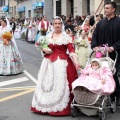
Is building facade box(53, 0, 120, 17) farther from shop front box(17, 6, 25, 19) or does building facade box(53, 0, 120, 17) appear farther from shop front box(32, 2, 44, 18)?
shop front box(17, 6, 25, 19)

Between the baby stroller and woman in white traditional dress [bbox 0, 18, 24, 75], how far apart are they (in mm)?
5284

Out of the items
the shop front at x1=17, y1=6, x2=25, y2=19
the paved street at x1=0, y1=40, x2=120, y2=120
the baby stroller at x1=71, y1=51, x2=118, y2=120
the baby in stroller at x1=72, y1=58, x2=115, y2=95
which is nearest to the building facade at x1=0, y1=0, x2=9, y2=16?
the shop front at x1=17, y1=6, x2=25, y2=19

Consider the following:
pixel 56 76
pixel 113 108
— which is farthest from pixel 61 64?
pixel 113 108

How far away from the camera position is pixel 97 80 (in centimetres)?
623

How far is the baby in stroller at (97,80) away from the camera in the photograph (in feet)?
20.0

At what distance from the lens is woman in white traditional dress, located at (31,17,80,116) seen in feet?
22.0

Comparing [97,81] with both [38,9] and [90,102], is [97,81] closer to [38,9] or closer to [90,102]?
[90,102]

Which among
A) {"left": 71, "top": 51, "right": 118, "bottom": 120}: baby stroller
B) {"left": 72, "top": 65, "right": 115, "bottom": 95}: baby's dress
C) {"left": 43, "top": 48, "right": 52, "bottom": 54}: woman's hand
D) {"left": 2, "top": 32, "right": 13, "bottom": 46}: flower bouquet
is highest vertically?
{"left": 2, "top": 32, "right": 13, "bottom": 46}: flower bouquet

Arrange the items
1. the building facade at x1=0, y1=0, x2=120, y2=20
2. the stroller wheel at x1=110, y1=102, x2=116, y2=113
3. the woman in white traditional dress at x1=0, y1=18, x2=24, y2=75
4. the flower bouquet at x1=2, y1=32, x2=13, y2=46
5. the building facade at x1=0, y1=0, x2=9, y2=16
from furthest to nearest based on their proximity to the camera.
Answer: the building facade at x1=0, y1=0, x2=9, y2=16 < the building facade at x1=0, y1=0, x2=120, y2=20 < the woman in white traditional dress at x1=0, y1=18, x2=24, y2=75 < the flower bouquet at x1=2, y1=32, x2=13, y2=46 < the stroller wheel at x1=110, y1=102, x2=116, y2=113

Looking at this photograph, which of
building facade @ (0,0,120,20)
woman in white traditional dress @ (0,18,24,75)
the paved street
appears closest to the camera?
the paved street

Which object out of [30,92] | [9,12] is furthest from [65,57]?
[9,12]

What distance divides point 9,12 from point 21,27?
1451 inches

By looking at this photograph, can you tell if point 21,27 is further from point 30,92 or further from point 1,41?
point 30,92

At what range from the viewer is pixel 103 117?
627 cm
